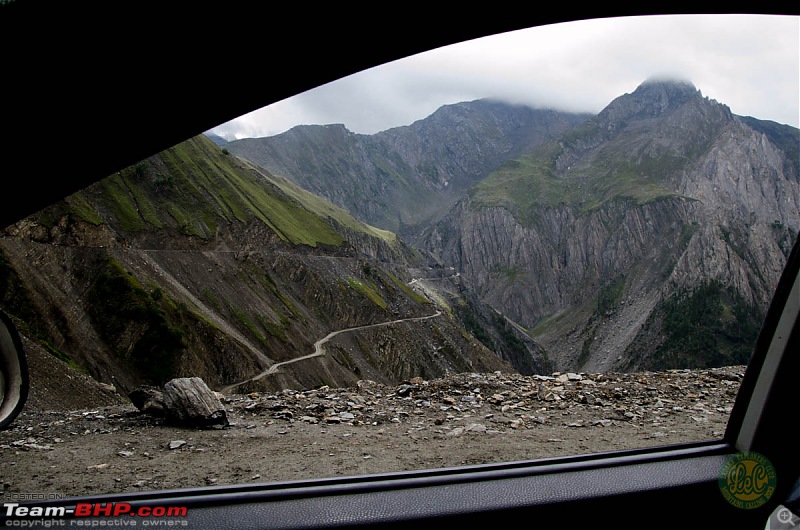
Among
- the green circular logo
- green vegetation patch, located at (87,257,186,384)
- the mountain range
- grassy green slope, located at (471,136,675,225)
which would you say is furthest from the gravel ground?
grassy green slope, located at (471,136,675,225)

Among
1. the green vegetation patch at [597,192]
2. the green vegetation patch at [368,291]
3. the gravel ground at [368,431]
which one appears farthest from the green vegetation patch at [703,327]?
the green vegetation patch at [597,192]

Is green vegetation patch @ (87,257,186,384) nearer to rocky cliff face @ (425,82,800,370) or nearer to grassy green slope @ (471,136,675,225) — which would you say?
rocky cliff face @ (425,82,800,370)

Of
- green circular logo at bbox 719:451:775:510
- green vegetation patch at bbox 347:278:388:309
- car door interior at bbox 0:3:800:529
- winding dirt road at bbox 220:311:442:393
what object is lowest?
winding dirt road at bbox 220:311:442:393

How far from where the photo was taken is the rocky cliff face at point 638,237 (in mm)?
96938

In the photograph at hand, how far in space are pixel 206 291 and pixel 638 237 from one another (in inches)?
5569

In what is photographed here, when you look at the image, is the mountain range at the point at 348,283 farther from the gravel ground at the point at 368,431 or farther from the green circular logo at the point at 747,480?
the gravel ground at the point at 368,431

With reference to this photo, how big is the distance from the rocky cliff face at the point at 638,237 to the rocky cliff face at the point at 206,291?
5486 cm

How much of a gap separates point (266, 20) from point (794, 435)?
324 centimetres

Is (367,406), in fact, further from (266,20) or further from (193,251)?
(193,251)

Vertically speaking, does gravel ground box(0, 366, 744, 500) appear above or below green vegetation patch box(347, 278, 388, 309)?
above

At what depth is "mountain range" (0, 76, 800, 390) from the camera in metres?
28.4

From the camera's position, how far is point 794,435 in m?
2.37

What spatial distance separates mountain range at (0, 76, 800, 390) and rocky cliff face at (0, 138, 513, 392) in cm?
15

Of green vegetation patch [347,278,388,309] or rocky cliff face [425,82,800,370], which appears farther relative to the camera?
rocky cliff face [425,82,800,370]
